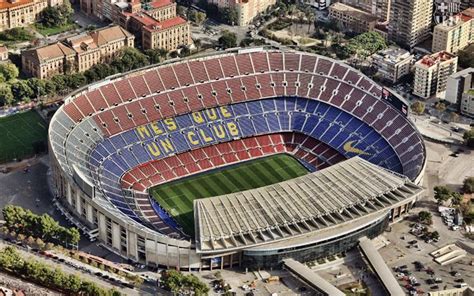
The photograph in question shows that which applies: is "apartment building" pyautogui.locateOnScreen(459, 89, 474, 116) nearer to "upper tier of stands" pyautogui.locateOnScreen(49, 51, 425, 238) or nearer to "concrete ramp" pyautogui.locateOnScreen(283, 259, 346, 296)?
"upper tier of stands" pyautogui.locateOnScreen(49, 51, 425, 238)

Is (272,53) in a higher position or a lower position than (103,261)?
higher

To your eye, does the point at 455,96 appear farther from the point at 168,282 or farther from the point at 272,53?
the point at 168,282

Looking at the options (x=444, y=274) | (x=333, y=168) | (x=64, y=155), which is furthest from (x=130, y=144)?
(x=444, y=274)

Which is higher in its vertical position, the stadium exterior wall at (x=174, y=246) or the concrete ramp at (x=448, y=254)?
the stadium exterior wall at (x=174, y=246)

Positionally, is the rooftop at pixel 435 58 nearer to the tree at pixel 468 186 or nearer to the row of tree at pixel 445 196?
the tree at pixel 468 186

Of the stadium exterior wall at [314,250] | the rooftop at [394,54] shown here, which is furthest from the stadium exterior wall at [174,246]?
the rooftop at [394,54]

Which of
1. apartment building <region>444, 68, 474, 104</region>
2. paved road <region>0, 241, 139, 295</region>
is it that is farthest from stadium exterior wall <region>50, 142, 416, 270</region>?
apartment building <region>444, 68, 474, 104</region>
